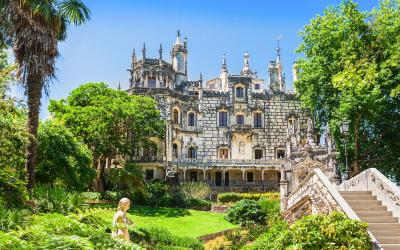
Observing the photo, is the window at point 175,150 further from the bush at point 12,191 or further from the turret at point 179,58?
the bush at point 12,191

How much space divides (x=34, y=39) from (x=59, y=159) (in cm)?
1089

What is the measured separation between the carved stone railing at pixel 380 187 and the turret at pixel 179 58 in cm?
3465

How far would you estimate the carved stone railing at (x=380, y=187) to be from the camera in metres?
13.1

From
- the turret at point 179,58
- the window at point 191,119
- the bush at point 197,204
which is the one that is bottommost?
the bush at point 197,204

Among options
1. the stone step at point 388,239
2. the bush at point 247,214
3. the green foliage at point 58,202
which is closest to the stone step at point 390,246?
the stone step at point 388,239

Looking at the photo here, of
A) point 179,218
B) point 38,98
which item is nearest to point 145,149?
point 179,218

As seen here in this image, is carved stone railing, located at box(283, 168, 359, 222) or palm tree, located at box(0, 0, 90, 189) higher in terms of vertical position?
palm tree, located at box(0, 0, 90, 189)

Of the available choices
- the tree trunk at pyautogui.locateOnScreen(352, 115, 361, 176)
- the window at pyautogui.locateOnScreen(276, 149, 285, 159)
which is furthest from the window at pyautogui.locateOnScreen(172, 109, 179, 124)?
the tree trunk at pyautogui.locateOnScreen(352, 115, 361, 176)

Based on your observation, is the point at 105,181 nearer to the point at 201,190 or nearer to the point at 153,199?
the point at 153,199

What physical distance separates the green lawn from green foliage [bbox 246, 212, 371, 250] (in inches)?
555

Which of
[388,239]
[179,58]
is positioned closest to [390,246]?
[388,239]

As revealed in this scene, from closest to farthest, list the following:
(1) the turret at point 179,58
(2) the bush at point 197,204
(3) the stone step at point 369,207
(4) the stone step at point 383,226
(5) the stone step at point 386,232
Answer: (5) the stone step at point 386,232, (4) the stone step at point 383,226, (3) the stone step at point 369,207, (2) the bush at point 197,204, (1) the turret at point 179,58

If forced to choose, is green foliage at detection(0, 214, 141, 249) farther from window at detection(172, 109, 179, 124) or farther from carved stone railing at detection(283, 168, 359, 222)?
window at detection(172, 109, 179, 124)

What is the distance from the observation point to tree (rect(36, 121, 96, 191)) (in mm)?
25156
